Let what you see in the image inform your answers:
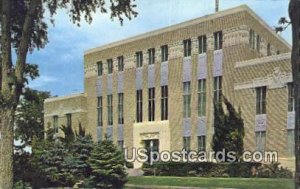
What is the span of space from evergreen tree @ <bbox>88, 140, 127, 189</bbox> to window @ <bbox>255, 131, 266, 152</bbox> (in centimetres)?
1791

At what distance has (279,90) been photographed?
40.2 m

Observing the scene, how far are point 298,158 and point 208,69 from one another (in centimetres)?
4005

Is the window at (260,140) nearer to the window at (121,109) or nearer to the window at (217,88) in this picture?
the window at (217,88)

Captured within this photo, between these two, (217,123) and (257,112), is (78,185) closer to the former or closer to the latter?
(217,123)

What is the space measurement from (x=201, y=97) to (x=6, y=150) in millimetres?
32894

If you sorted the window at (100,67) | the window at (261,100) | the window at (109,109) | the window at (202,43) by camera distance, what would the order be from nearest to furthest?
the window at (261,100) → the window at (202,43) → the window at (109,109) → the window at (100,67)

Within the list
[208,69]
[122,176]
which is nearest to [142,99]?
[208,69]

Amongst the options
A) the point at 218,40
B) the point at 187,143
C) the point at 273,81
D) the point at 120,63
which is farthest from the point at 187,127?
the point at 120,63

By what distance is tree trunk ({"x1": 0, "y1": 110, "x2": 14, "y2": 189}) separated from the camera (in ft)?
49.4

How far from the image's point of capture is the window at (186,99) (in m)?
48.2

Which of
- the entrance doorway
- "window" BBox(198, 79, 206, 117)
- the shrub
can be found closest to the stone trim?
"window" BBox(198, 79, 206, 117)

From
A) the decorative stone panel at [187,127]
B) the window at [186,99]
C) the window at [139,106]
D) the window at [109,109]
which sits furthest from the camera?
the window at [109,109]

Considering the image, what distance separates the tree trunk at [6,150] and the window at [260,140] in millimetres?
28369

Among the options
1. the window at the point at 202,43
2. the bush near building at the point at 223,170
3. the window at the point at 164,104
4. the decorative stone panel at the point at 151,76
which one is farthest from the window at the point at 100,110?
the bush near building at the point at 223,170
